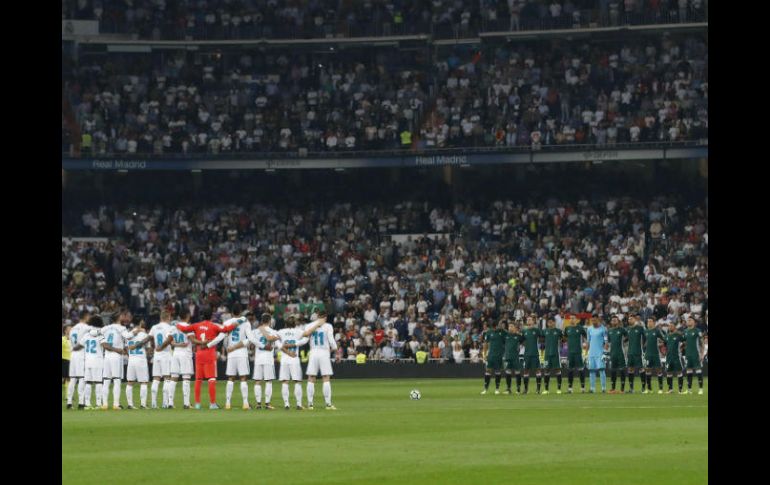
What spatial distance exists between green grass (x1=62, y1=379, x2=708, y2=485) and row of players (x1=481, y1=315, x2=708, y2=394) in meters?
3.66

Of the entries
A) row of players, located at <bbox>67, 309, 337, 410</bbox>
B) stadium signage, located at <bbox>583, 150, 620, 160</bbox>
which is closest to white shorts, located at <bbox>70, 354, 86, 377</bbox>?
row of players, located at <bbox>67, 309, 337, 410</bbox>

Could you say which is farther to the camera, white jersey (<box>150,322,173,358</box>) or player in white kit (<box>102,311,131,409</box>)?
white jersey (<box>150,322,173,358</box>)

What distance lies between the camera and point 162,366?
3134 centimetres

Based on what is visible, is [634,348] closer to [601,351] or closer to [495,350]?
[601,351]

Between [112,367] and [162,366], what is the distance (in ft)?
3.75

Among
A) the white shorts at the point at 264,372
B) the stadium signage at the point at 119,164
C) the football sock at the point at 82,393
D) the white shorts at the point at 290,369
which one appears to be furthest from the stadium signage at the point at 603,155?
the football sock at the point at 82,393

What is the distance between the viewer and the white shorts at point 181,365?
31344 mm

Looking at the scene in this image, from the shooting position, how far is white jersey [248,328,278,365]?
30.6 metres

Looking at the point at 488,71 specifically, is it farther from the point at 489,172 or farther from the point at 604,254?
the point at 604,254

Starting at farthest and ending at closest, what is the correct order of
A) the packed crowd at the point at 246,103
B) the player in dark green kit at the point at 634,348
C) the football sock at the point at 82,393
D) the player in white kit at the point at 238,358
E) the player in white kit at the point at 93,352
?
the packed crowd at the point at 246,103, the player in dark green kit at the point at 634,348, the football sock at the point at 82,393, the player in white kit at the point at 238,358, the player in white kit at the point at 93,352

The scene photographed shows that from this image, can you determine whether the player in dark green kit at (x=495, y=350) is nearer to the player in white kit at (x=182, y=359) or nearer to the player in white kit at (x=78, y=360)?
the player in white kit at (x=182, y=359)

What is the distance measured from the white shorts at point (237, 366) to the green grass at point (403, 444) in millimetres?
1277

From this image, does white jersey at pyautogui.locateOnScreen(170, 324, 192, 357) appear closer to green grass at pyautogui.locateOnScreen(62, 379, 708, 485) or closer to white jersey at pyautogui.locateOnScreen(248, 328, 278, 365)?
green grass at pyautogui.locateOnScreen(62, 379, 708, 485)
